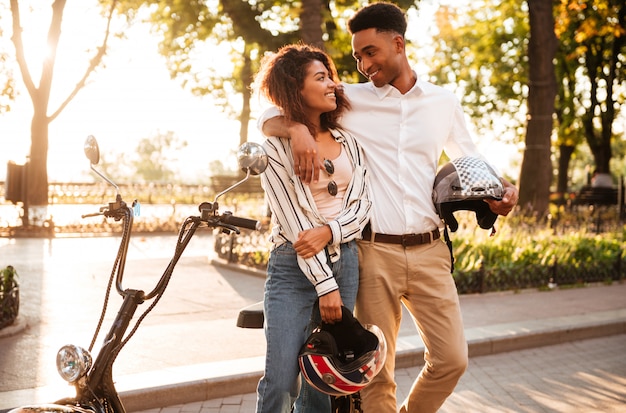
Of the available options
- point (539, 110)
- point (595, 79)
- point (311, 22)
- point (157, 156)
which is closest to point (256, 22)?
point (311, 22)

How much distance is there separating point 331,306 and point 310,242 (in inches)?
11.0

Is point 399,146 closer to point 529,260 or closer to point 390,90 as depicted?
point 390,90

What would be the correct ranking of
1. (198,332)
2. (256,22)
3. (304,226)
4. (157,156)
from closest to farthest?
1. (304,226)
2. (198,332)
3. (256,22)
4. (157,156)

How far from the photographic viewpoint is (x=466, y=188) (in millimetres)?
3625

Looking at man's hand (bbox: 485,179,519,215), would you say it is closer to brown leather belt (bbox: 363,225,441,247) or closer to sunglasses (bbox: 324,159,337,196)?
brown leather belt (bbox: 363,225,441,247)

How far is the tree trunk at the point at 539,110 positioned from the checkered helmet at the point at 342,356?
14.1 m

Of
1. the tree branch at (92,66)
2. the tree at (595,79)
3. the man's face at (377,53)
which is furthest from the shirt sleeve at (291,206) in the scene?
the tree at (595,79)

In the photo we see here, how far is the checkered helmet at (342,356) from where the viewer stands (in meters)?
3.17

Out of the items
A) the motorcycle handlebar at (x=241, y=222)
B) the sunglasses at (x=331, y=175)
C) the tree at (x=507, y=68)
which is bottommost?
the motorcycle handlebar at (x=241, y=222)

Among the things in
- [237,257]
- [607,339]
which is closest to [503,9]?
[237,257]

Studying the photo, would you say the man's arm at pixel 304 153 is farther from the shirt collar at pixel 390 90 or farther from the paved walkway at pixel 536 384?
the paved walkway at pixel 536 384

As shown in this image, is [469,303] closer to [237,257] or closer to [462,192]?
[237,257]

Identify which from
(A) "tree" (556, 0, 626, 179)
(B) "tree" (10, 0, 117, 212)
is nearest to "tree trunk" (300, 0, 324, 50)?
(B) "tree" (10, 0, 117, 212)

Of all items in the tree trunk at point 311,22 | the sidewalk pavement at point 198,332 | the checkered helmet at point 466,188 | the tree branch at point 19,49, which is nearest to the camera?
the checkered helmet at point 466,188
